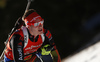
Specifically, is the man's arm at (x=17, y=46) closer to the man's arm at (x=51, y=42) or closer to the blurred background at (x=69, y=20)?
the man's arm at (x=51, y=42)

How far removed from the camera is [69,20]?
4188mm

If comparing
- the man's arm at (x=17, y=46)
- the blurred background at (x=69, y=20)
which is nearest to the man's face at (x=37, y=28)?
the man's arm at (x=17, y=46)

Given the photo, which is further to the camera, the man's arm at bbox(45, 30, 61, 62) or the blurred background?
the blurred background

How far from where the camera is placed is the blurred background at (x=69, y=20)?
3800 mm

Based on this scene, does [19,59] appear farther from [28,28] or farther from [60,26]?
[60,26]

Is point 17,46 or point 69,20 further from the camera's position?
point 69,20

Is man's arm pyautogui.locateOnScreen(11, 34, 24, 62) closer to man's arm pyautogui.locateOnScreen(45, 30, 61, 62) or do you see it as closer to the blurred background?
man's arm pyautogui.locateOnScreen(45, 30, 61, 62)

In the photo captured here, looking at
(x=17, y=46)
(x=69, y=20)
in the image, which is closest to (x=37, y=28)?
(x=17, y=46)

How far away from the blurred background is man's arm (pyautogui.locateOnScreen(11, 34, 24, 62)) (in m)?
2.15

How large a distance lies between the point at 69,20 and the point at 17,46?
3.06 metres

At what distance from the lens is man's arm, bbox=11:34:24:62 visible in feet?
4.18

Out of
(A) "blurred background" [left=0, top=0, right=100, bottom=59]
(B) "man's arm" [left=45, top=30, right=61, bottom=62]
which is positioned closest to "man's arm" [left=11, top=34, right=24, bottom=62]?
(B) "man's arm" [left=45, top=30, right=61, bottom=62]

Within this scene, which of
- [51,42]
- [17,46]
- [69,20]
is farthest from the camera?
[69,20]

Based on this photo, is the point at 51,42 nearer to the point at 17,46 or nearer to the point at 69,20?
the point at 17,46
